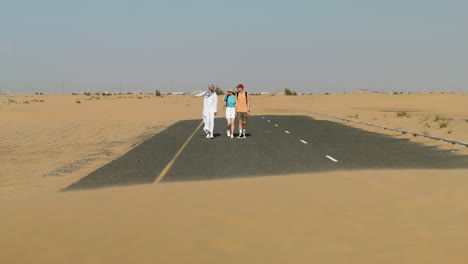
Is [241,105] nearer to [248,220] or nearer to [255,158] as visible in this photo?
[255,158]

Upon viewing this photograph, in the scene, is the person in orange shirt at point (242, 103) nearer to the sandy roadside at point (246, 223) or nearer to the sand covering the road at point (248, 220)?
the sand covering the road at point (248, 220)

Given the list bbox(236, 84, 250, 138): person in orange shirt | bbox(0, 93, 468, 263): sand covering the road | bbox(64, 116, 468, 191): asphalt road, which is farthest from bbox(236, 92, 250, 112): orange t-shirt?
bbox(0, 93, 468, 263): sand covering the road

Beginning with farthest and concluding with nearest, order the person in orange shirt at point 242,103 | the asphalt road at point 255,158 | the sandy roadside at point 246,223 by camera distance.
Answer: the person in orange shirt at point 242,103 → the asphalt road at point 255,158 → the sandy roadside at point 246,223

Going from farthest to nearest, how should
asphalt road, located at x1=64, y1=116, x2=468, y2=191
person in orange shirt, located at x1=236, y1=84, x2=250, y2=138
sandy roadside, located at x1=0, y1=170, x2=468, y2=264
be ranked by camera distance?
1. person in orange shirt, located at x1=236, y1=84, x2=250, y2=138
2. asphalt road, located at x1=64, y1=116, x2=468, y2=191
3. sandy roadside, located at x1=0, y1=170, x2=468, y2=264

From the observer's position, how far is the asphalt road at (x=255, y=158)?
1373 centimetres

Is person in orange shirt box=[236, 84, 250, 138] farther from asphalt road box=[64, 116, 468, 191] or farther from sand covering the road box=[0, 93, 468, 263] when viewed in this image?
sand covering the road box=[0, 93, 468, 263]

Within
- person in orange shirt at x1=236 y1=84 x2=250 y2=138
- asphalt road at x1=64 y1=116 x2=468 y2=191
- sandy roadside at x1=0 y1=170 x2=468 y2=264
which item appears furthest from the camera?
person in orange shirt at x1=236 y1=84 x2=250 y2=138

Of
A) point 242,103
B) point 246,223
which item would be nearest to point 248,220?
point 246,223

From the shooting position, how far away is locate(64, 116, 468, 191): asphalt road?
13.7 metres

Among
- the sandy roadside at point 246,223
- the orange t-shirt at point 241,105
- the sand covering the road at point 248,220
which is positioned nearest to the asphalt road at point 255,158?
the sand covering the road at point 248,220

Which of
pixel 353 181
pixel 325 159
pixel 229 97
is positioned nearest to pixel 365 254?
pixel 353 181

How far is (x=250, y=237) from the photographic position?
23.6 feet

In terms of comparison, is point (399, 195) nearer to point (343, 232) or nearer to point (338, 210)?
point (338, 210)

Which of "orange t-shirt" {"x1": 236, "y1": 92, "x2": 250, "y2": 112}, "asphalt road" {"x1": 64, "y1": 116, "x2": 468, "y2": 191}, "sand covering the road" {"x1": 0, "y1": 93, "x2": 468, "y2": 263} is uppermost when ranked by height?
"orange t-shirt" {"x1": 236, "y1": 92, "x2": 250, "y2": 112}
